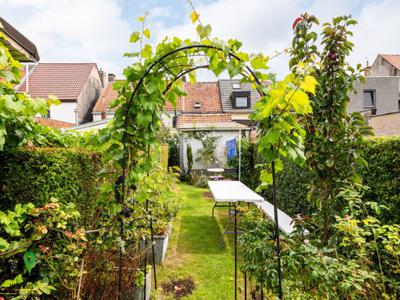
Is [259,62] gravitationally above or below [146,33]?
below

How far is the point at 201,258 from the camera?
4.16 meters

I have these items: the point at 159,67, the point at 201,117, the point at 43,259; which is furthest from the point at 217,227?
the point at 201,117

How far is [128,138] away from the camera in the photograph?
2076 mm

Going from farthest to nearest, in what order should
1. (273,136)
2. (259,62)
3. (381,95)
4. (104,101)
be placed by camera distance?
(381,95) → (104,101) → (259,62) → (273,136)

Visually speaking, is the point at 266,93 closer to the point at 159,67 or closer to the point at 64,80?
the point at 159,67

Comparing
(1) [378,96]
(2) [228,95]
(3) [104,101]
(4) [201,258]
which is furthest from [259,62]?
(1) [378,96]

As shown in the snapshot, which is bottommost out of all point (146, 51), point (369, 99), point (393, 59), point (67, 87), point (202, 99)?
point (146, 51)

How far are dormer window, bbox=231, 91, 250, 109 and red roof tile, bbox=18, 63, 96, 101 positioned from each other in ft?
41.3

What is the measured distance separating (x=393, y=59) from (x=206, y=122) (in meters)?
21.6

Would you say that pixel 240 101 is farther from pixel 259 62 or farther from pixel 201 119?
pixel 259 62

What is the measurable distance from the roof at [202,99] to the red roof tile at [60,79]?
24.5 ft

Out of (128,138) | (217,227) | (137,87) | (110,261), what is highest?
(137,87)

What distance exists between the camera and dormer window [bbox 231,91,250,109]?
22.8 m

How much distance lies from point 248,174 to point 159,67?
28.4 ft
